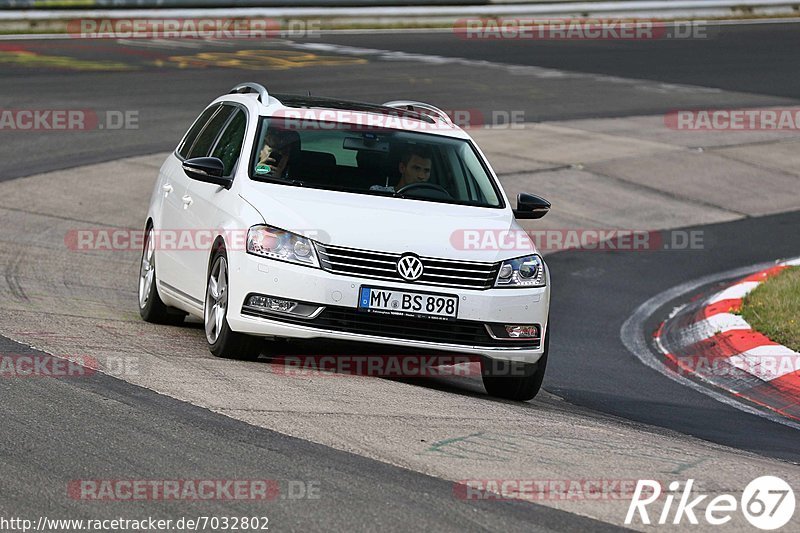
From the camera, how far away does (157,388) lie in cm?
710

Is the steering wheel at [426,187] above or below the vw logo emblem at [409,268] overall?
above

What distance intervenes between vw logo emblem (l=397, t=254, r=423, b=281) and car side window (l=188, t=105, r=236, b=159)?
235cm

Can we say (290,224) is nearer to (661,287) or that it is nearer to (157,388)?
(157,388)

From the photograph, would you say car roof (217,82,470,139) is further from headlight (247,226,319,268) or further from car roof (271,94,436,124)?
headlight (247,226,319,268)

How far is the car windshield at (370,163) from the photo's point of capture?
8.87 meters

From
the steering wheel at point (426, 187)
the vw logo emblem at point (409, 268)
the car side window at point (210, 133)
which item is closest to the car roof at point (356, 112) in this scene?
the car side window at point (210, 133)

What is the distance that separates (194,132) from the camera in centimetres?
1032

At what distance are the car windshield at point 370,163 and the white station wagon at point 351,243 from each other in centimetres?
1
